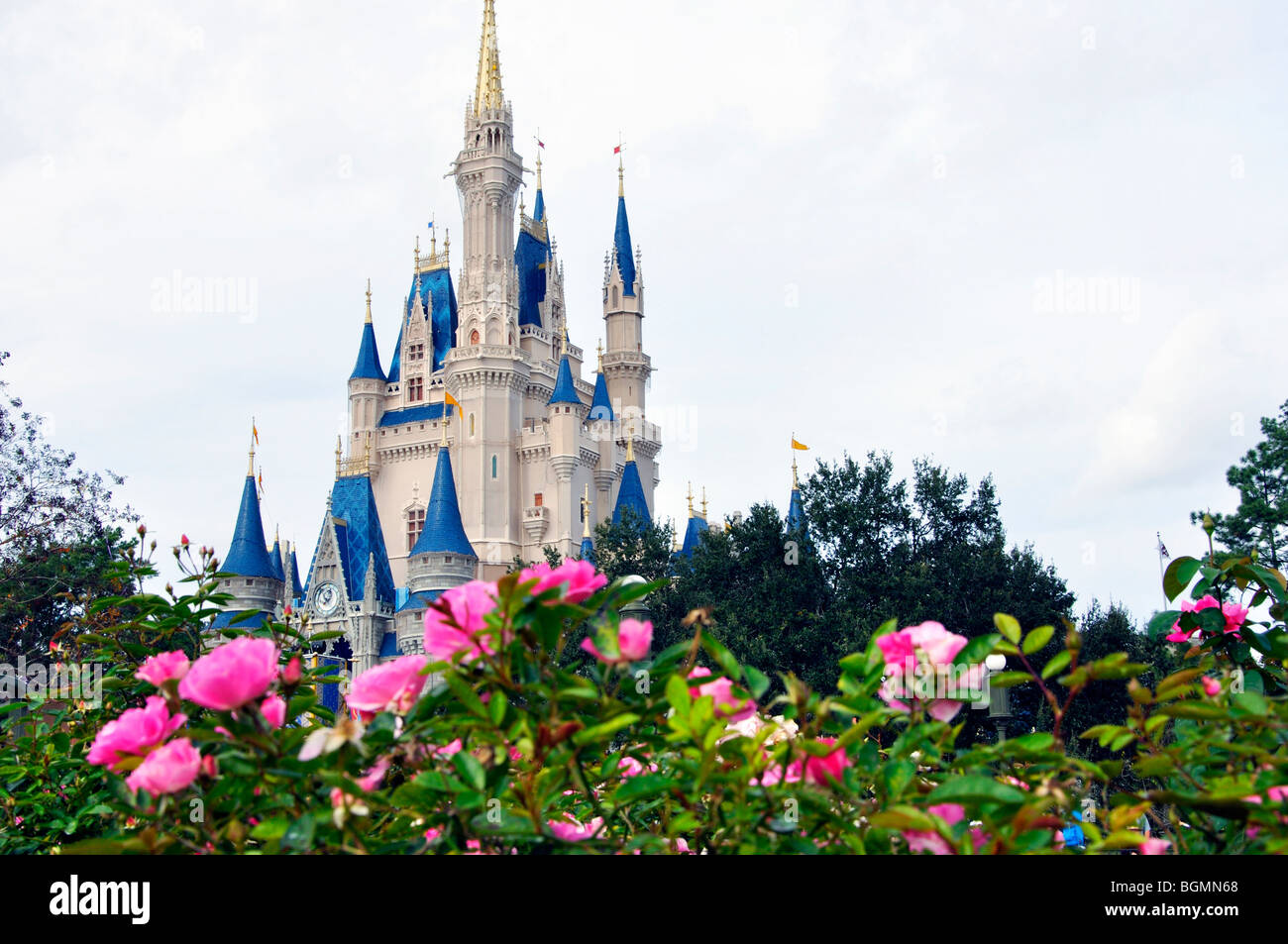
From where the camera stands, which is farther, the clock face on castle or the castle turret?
the castle turret

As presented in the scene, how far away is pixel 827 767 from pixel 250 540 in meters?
52.2

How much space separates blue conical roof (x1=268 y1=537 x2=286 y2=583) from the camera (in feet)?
174

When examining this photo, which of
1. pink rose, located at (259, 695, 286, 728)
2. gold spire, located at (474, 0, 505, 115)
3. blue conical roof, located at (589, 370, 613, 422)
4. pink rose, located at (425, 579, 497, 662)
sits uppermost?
gold spire, located at (474, 0, 505, 115)

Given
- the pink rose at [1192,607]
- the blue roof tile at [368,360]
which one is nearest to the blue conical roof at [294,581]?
the blue roof tile at [368,360]

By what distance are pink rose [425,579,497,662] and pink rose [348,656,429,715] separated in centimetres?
13

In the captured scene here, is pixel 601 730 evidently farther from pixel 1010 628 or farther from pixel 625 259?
pixel 625 259

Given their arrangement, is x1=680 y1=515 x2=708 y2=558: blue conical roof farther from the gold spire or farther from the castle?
the gold spire

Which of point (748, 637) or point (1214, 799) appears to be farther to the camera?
point (748, 637)

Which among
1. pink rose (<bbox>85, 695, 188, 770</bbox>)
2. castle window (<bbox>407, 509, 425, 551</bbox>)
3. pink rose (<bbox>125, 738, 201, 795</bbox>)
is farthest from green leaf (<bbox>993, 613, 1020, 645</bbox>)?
castle window (<bbox>407, 509, 425, 551</bbox>)
